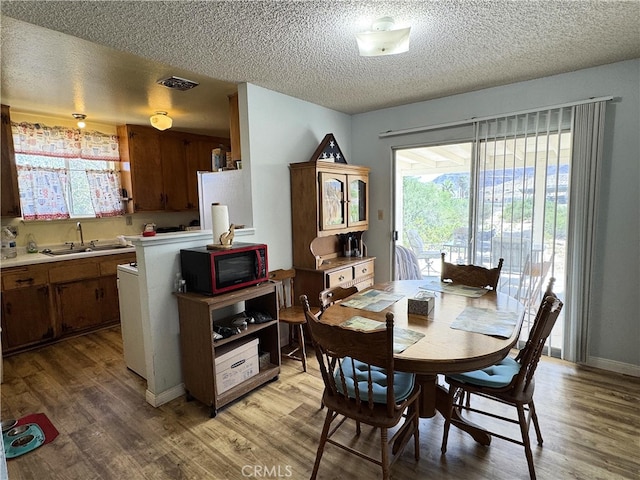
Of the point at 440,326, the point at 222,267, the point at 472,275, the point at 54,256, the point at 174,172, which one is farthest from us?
the point at 174,172

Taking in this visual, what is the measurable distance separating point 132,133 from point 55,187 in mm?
1087

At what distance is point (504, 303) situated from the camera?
2121 millimetres

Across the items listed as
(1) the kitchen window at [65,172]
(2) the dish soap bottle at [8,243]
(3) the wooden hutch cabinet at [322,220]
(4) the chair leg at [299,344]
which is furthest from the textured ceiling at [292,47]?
(4) the chair leg at [299,344]

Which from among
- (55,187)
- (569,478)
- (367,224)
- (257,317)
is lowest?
(569,478)

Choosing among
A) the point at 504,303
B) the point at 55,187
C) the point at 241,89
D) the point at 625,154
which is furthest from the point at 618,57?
the point at 55,187

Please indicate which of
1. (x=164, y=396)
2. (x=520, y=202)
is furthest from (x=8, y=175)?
(x=520, y=202)

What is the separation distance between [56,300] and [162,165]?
208 centimetres

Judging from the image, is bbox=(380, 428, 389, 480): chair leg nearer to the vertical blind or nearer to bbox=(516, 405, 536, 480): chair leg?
bbox=(516, 405, 536, 480): chair leg

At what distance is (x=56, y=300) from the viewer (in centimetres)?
352

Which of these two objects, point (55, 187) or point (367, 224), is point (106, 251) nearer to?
point (55, 187)

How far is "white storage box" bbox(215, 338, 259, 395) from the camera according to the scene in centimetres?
232

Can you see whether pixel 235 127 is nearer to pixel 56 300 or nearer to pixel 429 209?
pixel 429 209

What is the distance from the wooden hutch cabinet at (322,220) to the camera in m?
3.17
